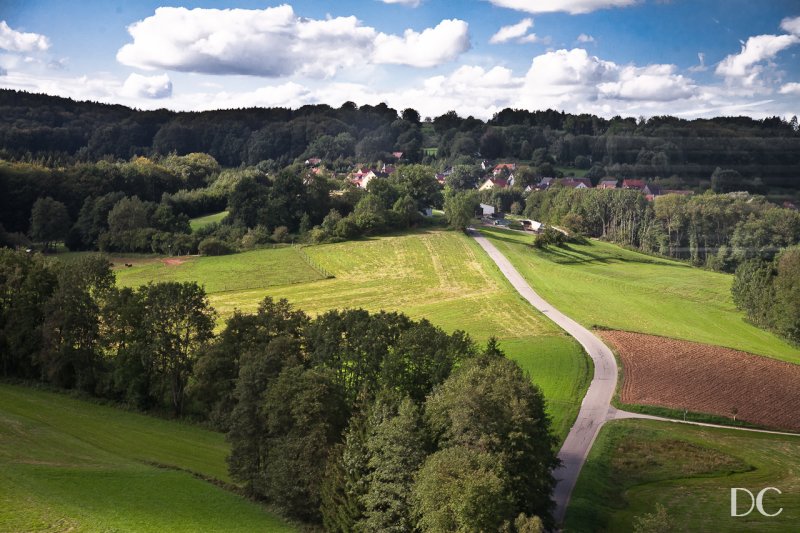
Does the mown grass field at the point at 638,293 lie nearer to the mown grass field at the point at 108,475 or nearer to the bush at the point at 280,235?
the bush at the point at 280,235

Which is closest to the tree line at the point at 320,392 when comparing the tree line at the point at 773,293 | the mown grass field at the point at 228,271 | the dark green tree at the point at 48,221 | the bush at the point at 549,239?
the mown grass field at the point at 228,271

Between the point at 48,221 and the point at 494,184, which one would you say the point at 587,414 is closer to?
the point at 48,221

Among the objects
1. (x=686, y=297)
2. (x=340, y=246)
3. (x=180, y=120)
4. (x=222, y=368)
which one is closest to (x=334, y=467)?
(x=222, y=368)

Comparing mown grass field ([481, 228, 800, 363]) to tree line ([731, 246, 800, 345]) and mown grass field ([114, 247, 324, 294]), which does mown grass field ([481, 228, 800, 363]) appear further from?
mown grass field ([114, 247, 324, 294])

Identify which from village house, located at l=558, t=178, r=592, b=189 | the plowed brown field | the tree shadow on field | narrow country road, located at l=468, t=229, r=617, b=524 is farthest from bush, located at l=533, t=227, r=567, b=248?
village house, located at l=558, t=178, r=592, b=189

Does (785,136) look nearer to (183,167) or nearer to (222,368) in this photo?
(183,167)

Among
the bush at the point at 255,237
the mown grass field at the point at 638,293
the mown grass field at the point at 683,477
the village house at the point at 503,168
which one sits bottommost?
the mown grass field at the point at 683,477

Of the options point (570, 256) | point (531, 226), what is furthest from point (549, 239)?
point (531, 226)
